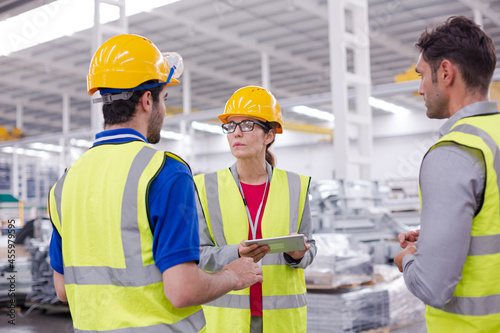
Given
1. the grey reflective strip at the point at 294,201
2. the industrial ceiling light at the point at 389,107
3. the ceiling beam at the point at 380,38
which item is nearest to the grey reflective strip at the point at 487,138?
the grey reflective strip at the point at 294,201

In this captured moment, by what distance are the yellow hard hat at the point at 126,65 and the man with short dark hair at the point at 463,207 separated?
3.22 feet

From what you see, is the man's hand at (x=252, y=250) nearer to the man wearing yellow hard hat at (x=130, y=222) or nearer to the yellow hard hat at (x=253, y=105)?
the man wearing yellow hard hat at (x=130, y=222)

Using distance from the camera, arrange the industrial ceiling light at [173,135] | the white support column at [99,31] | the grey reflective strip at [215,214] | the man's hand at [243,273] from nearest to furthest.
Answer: the man's hand at [243,273] → the grey reflective strip at [215,214] → the white support column at [99,31] → the industrial ceiling light at [173,135]

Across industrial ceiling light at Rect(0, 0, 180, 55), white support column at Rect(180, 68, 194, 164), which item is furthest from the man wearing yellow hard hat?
white support column at Rect(180, 68, 194, 164)

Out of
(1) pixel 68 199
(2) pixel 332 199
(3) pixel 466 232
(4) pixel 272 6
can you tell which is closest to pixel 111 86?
(1) pixel 68 199

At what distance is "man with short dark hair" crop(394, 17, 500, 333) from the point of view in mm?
1494

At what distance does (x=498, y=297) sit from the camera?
1.55 metres

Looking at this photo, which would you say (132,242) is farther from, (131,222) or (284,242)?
(284,242)

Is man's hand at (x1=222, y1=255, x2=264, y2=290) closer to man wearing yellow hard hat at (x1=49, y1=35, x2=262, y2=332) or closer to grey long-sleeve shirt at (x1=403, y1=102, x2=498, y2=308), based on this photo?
man wearing yellow hard hat at (x1=49, y1=35, x2=262, y2=332)

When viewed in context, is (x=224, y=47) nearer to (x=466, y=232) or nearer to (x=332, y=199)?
(x=332, y=199)

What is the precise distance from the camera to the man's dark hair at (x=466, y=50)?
1642mm

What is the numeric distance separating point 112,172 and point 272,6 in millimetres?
11245

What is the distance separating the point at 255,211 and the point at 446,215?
1.38m

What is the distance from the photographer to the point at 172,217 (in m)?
1.52
